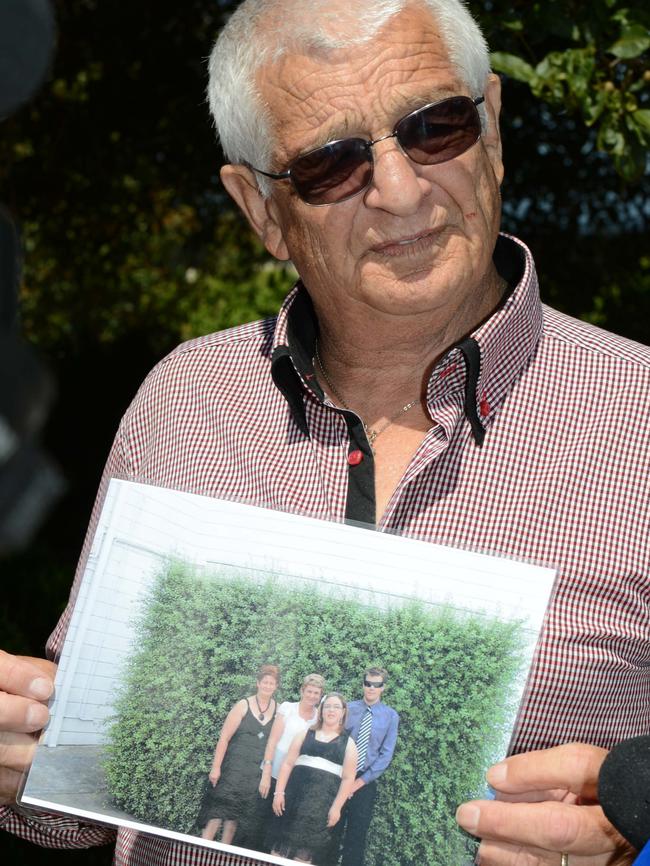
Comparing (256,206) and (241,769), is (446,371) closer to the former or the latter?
(256,206)

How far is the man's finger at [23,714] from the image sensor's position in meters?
1.57

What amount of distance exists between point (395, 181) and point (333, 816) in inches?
43.3

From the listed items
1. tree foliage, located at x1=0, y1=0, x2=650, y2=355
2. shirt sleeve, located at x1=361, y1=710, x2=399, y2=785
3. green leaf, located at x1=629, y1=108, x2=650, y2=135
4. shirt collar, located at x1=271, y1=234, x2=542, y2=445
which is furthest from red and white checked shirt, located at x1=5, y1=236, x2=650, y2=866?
tree foliage, located at x1=0, y1=0, x2=650, y2=355

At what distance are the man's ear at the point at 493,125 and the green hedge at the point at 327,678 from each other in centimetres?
102

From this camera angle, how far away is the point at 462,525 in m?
1.85

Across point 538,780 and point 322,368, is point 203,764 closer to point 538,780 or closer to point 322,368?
point 538,780

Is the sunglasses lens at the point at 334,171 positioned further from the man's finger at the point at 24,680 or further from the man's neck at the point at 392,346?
the man's finger at the point at 24,680

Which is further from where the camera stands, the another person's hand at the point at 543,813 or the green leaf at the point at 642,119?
the green leaf at the point at 642,119

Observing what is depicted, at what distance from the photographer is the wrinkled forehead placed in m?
1.96

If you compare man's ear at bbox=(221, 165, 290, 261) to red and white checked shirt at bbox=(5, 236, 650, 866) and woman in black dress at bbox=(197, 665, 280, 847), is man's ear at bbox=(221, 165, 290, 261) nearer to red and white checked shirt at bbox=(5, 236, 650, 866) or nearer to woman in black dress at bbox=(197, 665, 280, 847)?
red and white checked shirt at bbox=(5, 236, 650, 866)

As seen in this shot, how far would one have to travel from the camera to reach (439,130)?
6.40 feet

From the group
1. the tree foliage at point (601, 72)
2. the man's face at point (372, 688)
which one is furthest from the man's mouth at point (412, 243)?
the tree foliage at point (601, 72)

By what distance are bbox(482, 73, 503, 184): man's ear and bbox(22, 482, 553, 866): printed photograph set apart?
3.10 feet

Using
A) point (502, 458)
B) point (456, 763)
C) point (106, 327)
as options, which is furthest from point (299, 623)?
point (106, 327)
